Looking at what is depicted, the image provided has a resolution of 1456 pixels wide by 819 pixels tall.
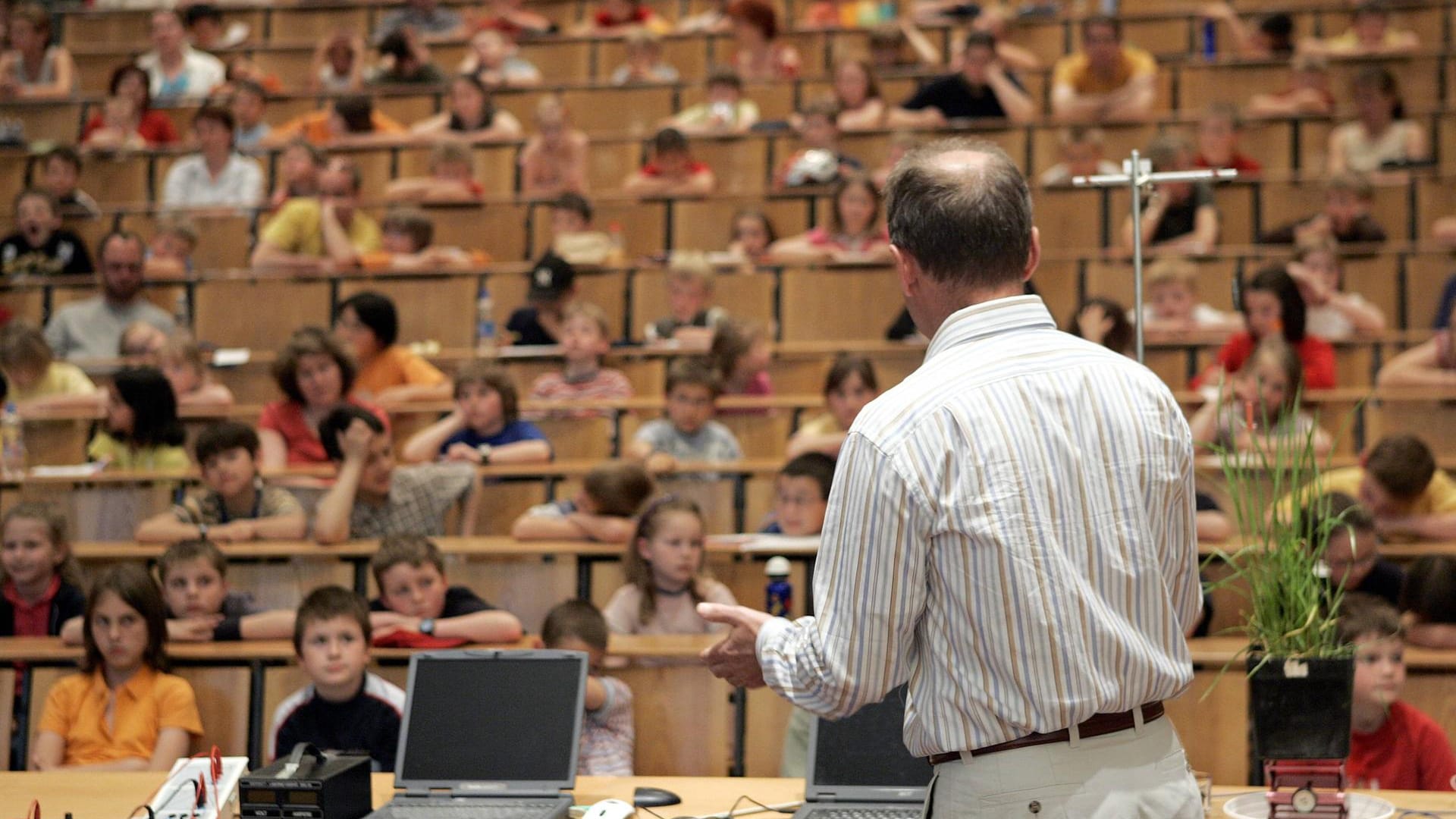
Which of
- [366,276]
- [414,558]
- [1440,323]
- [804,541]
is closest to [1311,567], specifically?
[804,541]

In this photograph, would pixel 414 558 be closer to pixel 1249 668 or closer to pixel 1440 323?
pixel 1249 668

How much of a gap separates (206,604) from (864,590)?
95.9 inches

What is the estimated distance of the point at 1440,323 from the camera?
5.27m

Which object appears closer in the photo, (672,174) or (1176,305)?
(1176,305)

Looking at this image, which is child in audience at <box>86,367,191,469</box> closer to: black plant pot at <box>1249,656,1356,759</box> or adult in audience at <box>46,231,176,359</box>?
adult in audience at <box>46,231,176,359</box>

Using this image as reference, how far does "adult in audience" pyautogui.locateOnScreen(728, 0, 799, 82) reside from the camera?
728 centimetres

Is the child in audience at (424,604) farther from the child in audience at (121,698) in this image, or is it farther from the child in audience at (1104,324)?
the child in audience at (1104,324)

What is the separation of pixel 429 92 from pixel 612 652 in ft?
16.0

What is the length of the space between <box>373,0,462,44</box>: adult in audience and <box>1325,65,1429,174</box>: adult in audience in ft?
14.0

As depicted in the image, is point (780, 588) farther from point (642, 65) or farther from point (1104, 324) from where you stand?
point (642, 65)

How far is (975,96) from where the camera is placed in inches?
263

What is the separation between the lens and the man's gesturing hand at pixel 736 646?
5.16 ft

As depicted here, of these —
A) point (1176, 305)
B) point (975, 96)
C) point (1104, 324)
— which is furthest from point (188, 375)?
point (975, 96)

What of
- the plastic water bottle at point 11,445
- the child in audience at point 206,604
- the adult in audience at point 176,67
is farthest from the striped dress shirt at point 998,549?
the adult in audience at point 176,67
